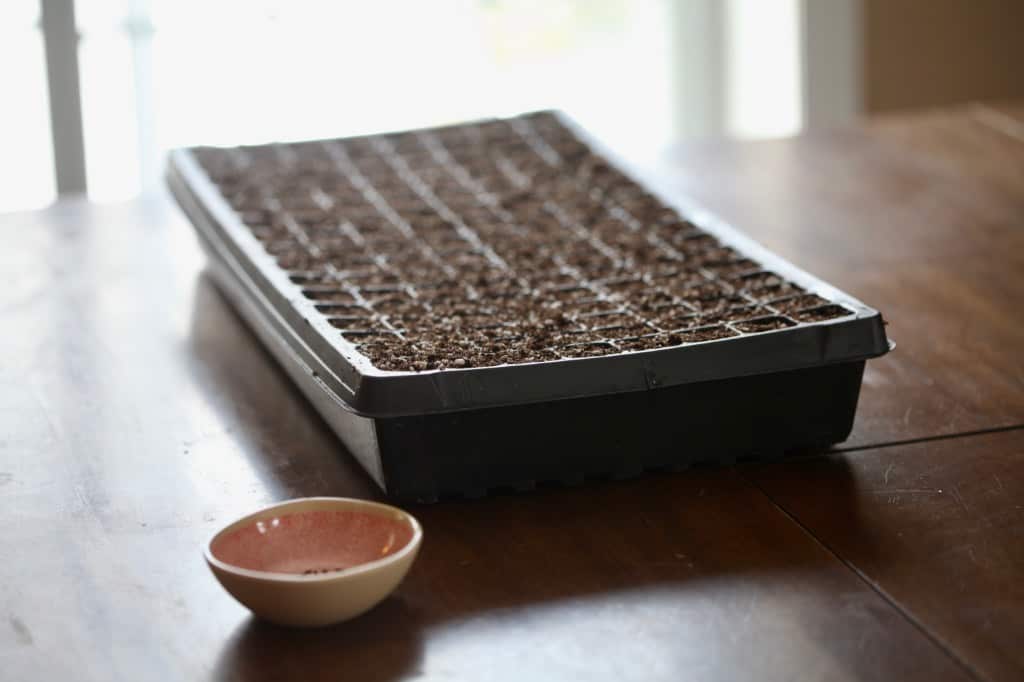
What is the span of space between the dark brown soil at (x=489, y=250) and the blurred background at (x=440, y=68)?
167cm

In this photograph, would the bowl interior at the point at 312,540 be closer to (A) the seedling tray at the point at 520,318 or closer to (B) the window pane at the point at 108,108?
(A) the seedling tray at the point at 520,318

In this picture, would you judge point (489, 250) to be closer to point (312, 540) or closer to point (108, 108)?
point (312, 540)

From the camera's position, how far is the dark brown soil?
1.11m

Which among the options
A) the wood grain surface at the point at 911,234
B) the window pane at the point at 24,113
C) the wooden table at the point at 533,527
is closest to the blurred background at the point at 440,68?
the window pane at the point at 24,113

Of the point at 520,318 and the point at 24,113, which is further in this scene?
the point at 24,113

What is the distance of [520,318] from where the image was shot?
3.92 feet

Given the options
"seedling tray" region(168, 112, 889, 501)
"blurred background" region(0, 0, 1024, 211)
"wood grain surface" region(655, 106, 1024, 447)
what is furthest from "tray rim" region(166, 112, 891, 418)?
"blurred background" region(0, 0, 1024, 211)

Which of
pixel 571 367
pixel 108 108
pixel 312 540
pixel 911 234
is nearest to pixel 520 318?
pixel 571 367

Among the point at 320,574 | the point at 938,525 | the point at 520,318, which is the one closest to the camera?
the point at 320,574

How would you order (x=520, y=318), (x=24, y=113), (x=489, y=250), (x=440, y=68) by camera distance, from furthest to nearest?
(x=440, y=68), (x=24, y=113), (x=489, y=250), (x=520, y=318)

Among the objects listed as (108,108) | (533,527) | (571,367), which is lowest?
(108,108)

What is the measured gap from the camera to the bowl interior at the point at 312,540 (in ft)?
2.90

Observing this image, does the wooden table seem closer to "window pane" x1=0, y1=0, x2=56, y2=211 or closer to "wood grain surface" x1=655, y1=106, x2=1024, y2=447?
"wood grain surface" x1=655, y1=106, x2=1024, y2=447

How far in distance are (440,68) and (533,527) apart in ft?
9.25
